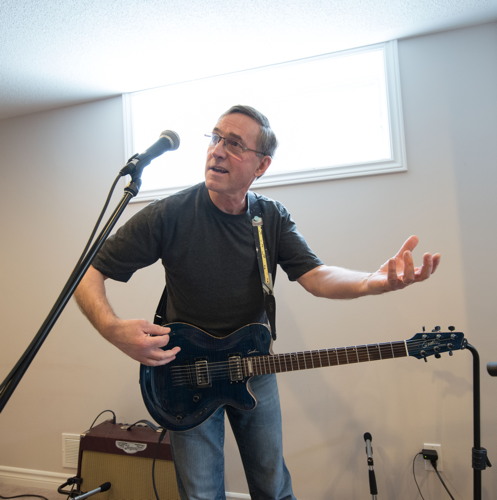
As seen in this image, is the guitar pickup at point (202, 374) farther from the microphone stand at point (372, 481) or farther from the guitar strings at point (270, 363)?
the microphone stand at point (372, 481)

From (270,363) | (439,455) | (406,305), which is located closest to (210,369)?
(270,363)

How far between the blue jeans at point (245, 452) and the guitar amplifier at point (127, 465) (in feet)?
2.35

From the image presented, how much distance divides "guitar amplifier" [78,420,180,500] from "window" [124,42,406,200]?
1384 millimetres

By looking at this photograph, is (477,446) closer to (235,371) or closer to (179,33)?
(235,371)

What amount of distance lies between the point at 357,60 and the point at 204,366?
1.87m

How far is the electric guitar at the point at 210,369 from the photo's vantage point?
1.34 m

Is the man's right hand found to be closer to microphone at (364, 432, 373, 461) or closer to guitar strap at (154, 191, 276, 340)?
guitar strap at (154, 191, 276, 340)

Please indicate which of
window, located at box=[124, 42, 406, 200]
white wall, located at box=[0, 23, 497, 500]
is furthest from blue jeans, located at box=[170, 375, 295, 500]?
window, located at box=[124, 42, 406, 200]

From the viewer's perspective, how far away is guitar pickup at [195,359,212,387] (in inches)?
53.6

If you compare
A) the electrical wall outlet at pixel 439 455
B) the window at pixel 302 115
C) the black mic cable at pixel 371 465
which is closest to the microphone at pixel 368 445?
the black mic cable at pixel 371 465

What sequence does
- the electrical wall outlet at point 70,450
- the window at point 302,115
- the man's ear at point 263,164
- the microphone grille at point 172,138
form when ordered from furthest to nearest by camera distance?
the electrical wall outlet at point 70,450
the window at point 302,115
the man's ear at point 263,164
the microphone grille at point 172,138

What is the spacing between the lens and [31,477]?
8.71ft

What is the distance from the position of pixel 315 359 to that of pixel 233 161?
0.75 meters

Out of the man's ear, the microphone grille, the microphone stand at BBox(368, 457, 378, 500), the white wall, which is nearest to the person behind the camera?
the microphone grille
